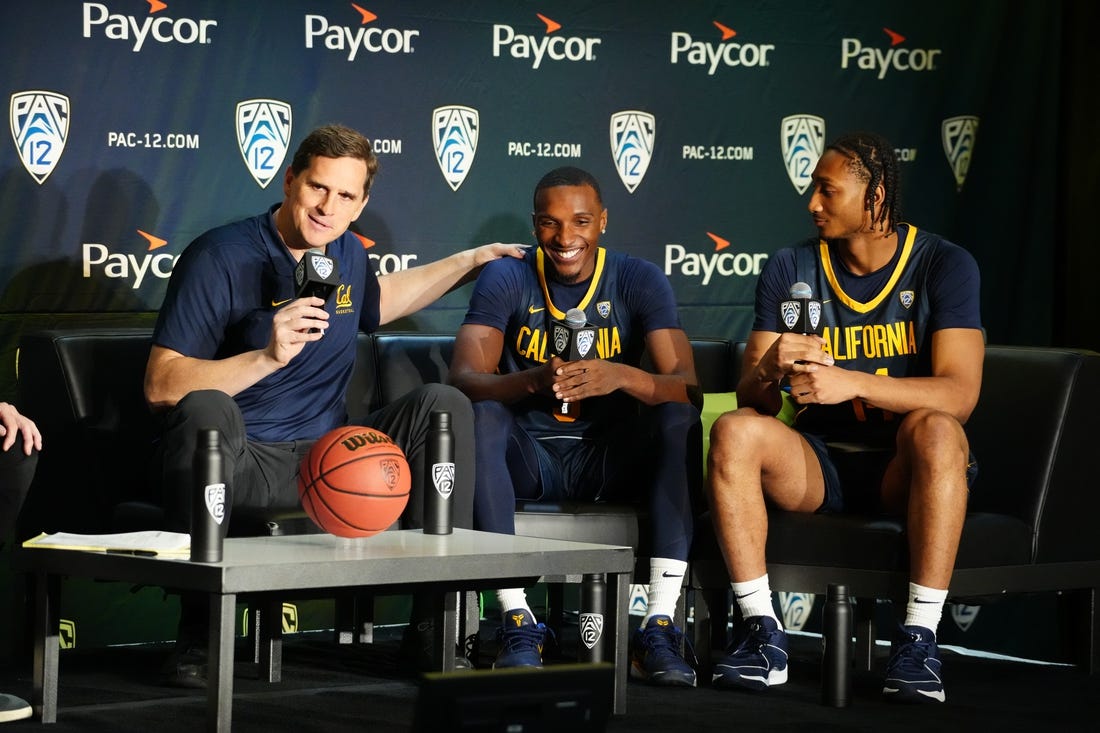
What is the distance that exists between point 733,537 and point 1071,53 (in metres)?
2.92

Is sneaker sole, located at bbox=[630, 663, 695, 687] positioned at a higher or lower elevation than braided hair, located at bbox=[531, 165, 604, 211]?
lower

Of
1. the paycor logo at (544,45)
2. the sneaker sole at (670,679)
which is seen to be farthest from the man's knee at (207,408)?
the paycor logo at (544,45)

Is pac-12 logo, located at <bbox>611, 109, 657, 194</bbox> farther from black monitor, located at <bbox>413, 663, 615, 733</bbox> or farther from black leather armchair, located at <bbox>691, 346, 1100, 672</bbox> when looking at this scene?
black monitor, located at <bbox>413, 663, 615, 733</bbox>

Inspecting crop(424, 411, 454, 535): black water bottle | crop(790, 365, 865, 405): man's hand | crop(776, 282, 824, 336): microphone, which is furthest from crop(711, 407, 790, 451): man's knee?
crop(424, 411, 454, 535): black water bottle

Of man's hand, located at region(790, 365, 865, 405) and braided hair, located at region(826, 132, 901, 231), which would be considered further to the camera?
braided hair, located at region(826, 132, 901, 231)

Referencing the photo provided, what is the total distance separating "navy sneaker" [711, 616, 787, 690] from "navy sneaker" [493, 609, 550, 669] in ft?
1.48

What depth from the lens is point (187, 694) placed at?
3611 millimetres

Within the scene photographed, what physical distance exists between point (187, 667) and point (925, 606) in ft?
5.93

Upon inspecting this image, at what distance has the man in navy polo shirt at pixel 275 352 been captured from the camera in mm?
3664

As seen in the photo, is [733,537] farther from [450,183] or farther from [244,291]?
[450,183]

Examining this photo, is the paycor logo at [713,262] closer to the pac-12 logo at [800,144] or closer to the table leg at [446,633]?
the pac-12 logo at [800,144]

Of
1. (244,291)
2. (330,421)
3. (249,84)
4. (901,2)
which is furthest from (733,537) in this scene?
(901,2)

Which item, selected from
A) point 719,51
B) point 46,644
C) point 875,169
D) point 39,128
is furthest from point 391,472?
point 719,51

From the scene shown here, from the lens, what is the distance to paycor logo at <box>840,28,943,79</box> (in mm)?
5633
